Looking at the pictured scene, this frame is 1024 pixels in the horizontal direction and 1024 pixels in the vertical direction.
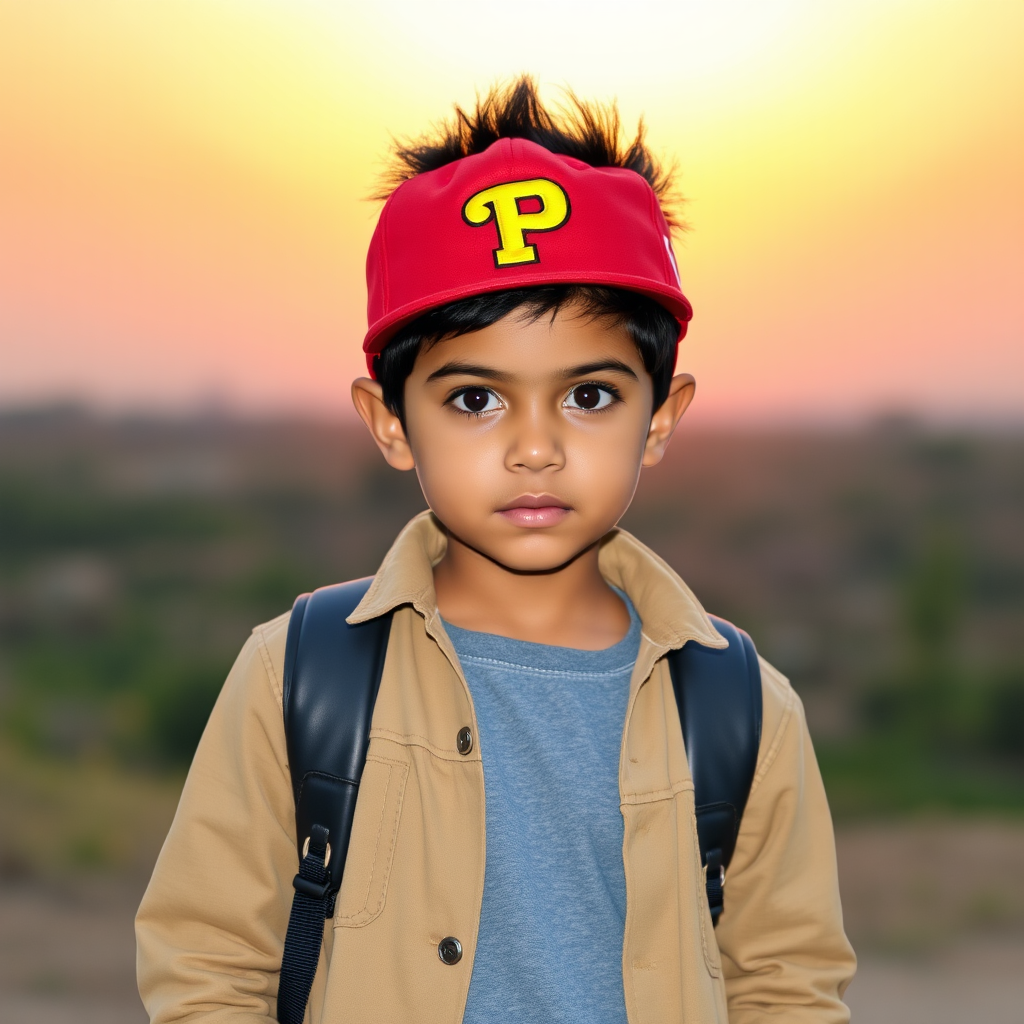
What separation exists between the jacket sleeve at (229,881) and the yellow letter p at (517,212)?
0.70 m

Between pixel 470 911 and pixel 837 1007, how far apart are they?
24.0 inches

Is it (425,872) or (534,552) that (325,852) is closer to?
(425,872)

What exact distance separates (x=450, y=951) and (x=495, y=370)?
0.81m

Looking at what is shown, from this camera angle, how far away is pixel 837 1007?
1.57 m

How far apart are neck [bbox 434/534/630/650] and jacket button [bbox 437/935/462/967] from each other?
0.48 m

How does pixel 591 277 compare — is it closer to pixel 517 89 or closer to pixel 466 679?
pixel 517 89

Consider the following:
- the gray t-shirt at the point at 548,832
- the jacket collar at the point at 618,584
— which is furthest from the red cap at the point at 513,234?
the gray t-shirt at the point at 548,832

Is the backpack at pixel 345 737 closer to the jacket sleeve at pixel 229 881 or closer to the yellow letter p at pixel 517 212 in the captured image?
the jacket sleeve at pixel 229 881

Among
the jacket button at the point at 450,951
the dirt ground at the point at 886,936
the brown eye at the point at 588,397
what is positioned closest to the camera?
the jacket button at the point at 450,951

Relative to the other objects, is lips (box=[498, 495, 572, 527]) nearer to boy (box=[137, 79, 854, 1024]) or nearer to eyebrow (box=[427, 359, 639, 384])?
boy (box=[137, 79, 854, 1024])

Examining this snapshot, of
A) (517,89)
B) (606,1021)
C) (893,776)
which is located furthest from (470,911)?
(893,776)

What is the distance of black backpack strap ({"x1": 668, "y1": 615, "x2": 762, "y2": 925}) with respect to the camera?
1.54m

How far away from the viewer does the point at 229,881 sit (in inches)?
57.7

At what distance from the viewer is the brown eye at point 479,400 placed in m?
1.50
